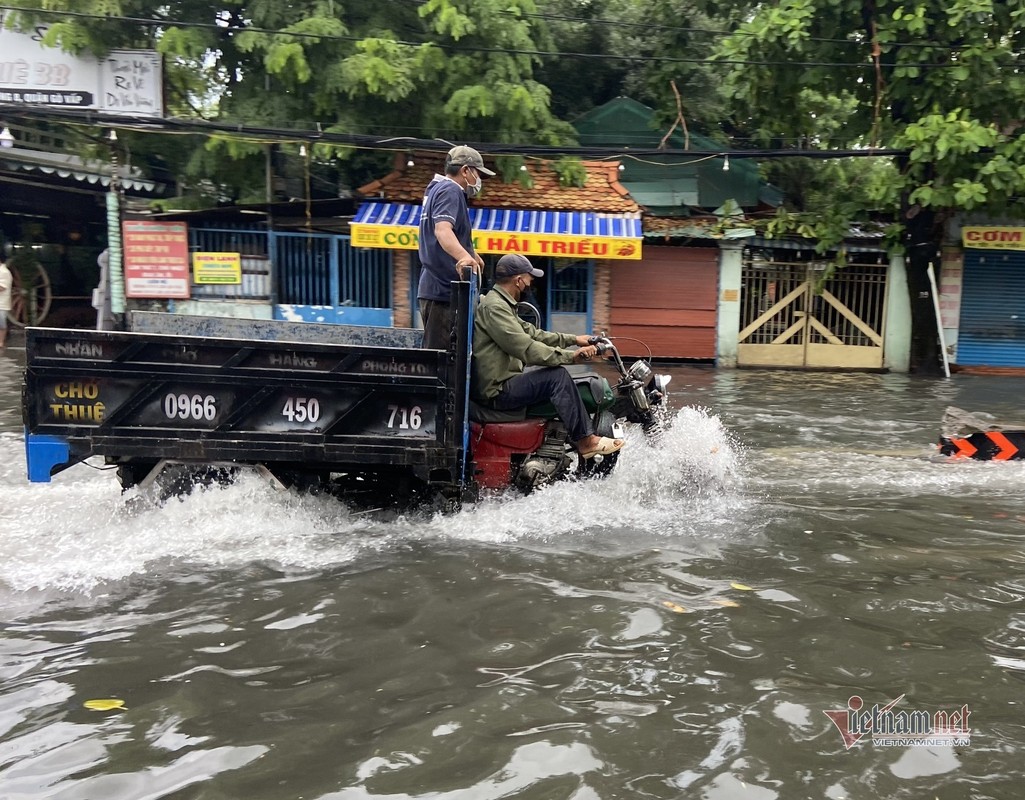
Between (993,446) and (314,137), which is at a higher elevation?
(314,137)

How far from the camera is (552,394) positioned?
18.1 feet

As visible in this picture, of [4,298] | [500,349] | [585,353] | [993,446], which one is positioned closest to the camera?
[500,349]

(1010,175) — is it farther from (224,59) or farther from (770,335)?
(224,59)

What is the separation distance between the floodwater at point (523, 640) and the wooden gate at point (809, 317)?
33.1 ft

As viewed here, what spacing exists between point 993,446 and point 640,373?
358 cm

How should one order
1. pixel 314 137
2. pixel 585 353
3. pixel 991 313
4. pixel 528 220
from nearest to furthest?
1. pixel 585 353
2. pixel 314 137
3. pixel 528 220
4. pixel 991 313

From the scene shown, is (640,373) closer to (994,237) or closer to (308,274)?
(308,274)

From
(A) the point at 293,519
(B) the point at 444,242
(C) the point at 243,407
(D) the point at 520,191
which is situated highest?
(D) the point at 520,191

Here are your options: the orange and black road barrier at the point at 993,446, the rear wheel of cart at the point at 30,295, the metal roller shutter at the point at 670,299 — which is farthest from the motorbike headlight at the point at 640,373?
the rear wheel of cart at the point at 30,295

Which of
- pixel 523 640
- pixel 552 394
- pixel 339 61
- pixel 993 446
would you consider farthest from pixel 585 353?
pixel 339 61

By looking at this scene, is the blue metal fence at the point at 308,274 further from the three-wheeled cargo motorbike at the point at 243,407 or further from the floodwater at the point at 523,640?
the three-wheeled cargo motorbike at the point at 243,407

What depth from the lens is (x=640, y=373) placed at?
238 inches

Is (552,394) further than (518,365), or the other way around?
(518,365)

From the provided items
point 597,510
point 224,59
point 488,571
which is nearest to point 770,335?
point 224,59
